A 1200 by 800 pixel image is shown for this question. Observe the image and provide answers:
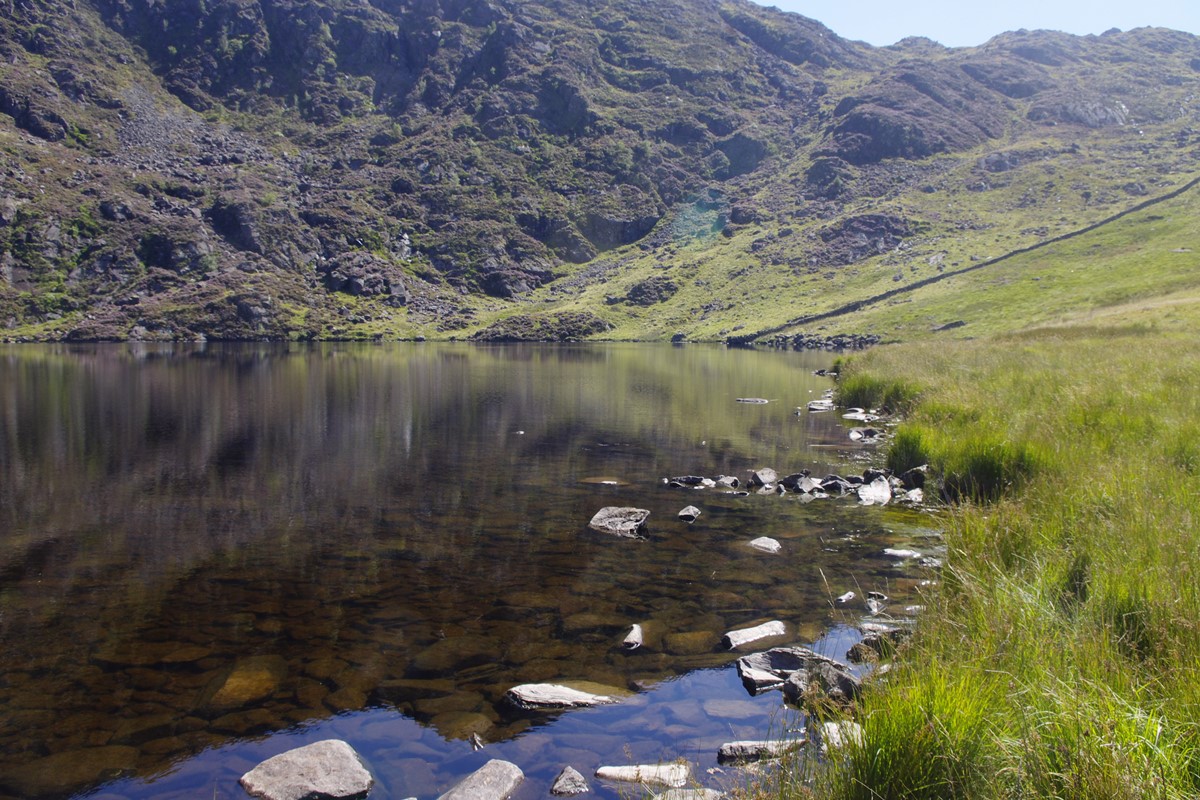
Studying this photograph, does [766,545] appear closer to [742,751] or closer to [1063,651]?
[742,751]

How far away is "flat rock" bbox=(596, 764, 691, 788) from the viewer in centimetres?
726

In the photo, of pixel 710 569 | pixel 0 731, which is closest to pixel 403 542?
pixel 710 569

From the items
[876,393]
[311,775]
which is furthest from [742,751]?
[876,393]

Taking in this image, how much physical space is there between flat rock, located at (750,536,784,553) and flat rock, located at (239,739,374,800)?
33.0ft

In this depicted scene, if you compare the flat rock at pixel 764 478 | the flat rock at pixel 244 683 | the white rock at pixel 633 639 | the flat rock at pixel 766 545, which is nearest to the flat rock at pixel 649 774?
the white rock at pixel 633 639

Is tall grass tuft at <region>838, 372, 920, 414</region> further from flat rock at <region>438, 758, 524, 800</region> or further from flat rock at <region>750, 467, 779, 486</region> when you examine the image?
flat rock at <region>438, 758, 524, 800</region>

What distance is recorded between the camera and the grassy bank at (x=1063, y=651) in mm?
4844

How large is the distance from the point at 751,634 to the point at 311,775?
6607 millimetres

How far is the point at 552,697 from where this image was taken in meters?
9.76

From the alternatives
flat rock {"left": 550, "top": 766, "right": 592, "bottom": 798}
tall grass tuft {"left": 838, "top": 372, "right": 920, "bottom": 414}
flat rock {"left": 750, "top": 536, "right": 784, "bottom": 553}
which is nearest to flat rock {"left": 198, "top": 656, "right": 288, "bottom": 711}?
flat rock {"left": 550, "top": 766, "right": 592, "bottom": 798}

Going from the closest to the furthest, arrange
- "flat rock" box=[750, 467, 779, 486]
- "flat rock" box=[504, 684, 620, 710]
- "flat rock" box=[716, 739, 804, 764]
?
1. "flat rock" box=[716, 739, 804, 764]
2. "flat rock" box=[504, 684, 620, 710]
3. "flat rock" box=[750, 467, 779, 486]

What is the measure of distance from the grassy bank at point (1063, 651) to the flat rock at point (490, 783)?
3590 millimetres

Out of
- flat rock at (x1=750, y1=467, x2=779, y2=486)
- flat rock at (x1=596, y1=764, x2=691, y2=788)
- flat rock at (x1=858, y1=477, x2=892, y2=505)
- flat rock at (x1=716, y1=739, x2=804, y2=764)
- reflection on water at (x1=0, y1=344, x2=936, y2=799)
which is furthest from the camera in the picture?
flat rock at (x1=750, y1=467, x2=779, y2=486)

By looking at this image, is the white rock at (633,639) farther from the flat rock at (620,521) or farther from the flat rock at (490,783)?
the flat rock at (620,521)
